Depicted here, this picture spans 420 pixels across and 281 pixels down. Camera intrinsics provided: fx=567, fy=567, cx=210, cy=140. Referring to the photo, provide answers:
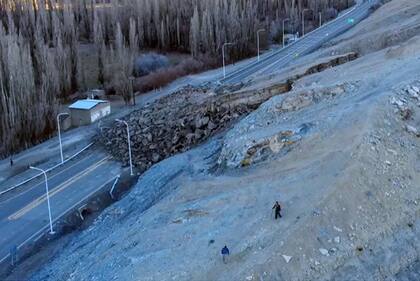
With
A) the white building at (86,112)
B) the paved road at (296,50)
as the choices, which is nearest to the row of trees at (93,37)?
the white building at (86,112)

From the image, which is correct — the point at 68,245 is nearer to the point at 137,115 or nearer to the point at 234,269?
the point at 234,269

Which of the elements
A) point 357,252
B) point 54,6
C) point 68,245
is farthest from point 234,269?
point 54,6

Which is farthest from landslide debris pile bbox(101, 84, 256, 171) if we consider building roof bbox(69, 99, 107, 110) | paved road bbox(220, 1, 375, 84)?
paved road bbox(220, 1, 375, 84)

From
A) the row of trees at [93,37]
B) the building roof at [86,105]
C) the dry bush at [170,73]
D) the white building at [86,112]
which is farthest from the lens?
the dry bush at [170,73]

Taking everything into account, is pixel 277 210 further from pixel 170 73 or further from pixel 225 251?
pixel 170 73

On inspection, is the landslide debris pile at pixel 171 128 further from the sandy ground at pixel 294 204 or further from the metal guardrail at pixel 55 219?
the sandy ground at pixel 294 204

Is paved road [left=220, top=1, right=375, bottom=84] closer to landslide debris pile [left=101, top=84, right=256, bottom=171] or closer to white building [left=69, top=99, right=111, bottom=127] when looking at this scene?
landslide debris pile [left=101, top=84, right=256, bottom=171]
